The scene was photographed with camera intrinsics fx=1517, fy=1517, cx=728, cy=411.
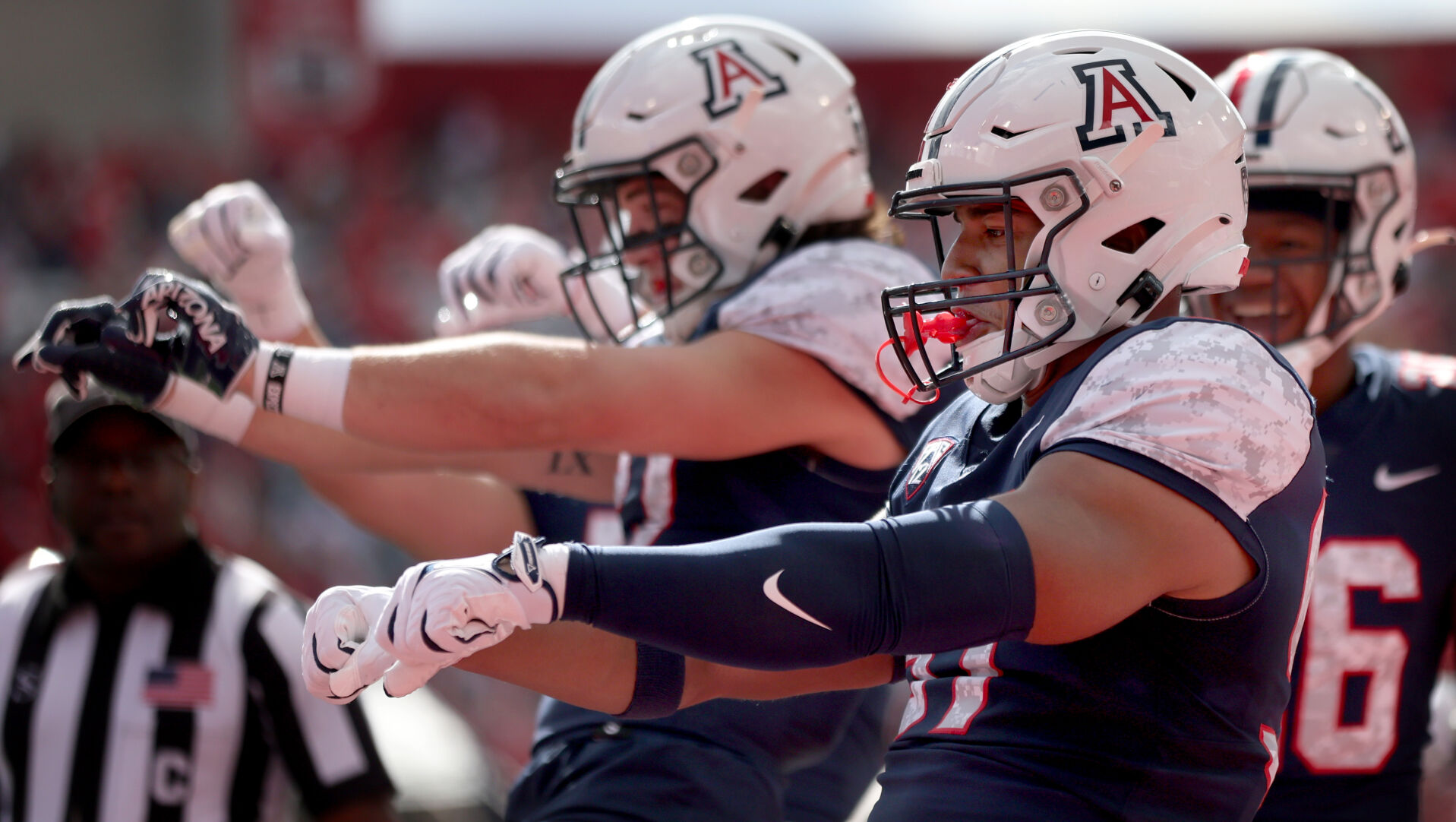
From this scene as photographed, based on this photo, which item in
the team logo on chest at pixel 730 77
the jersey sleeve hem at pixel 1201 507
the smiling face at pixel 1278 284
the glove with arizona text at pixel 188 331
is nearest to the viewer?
the jersey sleeve hem at pixel 1201 507

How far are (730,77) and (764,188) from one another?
0.71ft

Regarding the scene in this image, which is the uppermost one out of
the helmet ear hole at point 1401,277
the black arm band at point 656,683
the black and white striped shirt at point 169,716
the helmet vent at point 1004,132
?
the helmet vent at point 1004,132

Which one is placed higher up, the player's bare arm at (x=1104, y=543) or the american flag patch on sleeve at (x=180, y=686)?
the player's bare arm at (x=1104, y=543)

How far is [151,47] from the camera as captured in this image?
13.7m

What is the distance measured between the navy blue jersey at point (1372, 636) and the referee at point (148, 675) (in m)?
1.76

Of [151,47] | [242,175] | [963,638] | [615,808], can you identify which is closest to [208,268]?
[615,808]

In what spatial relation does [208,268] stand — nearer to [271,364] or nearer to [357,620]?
[271,364]

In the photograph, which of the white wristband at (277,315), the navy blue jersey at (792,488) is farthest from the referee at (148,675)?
the navy blue jersey at (792,488)

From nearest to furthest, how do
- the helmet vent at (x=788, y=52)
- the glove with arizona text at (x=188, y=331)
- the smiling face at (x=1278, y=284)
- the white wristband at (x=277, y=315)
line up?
the glove with arizona text at (x=188, y=331) < the smiling face at (x=1278, y=284) < the helmet vent at (x=788, y=52) < the white wristband at (x=277, y=315)

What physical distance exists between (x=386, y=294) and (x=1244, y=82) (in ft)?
27.6

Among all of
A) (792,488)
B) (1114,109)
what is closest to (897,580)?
(1114,109)

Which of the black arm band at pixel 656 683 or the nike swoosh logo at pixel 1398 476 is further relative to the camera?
the nike swoosh logo at pixel 1398 476

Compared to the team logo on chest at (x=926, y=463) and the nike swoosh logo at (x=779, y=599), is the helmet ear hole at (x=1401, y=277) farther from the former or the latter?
the nike swoosh logo at (x=779, y=599)

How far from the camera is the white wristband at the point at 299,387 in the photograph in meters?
2.34
